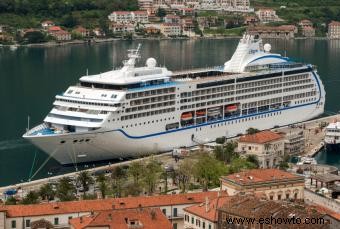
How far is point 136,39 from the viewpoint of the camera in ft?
443

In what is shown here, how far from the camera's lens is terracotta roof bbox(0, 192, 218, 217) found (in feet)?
94.4

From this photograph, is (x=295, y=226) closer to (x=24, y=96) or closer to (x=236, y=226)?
(x=236, y=226)

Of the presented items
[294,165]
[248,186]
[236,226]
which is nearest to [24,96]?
[294,165]

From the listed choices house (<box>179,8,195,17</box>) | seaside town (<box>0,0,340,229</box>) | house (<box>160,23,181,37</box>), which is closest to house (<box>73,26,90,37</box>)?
house (<box>160,23,181,37</box>)

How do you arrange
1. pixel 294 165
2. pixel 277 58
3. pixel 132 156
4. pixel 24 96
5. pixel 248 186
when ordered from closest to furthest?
pixel 248 186 → pixel 294 165 → pixel 132 156 → pixel 277 58 → pixel 24 96

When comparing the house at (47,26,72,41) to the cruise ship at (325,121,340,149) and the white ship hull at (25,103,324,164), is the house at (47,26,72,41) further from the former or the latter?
the cruise ship at (325,121,340,149)

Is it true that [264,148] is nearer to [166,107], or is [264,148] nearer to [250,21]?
[166,107]

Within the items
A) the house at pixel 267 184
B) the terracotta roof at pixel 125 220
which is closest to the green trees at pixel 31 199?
the terracotta roof at pixel 125 220

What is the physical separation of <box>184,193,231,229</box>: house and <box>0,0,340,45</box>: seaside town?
319 ft

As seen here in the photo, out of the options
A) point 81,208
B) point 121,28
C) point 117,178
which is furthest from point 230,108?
point 121,28

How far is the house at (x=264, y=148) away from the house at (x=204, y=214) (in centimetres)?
1648

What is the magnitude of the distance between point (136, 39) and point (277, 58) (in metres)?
76.8

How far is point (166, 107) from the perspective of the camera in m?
48.8

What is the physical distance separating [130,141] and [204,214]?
19.4 meters
